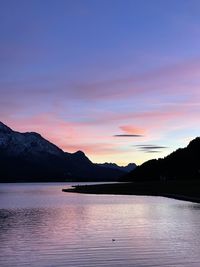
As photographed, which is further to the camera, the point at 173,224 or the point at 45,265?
the point at 173,224

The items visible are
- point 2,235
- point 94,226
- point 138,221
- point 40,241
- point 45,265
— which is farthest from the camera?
point 138,221

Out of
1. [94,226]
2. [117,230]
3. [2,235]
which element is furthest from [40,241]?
[94,226]

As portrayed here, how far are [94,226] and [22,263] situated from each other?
20264 millimetres

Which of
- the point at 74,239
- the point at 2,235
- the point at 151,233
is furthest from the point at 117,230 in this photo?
the point at 2,235

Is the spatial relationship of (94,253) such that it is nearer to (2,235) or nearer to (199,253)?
(199,253)

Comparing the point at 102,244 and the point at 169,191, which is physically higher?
the point at 169,191

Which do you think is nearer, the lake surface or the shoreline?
the lake surface

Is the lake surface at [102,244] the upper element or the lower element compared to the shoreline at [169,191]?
lower

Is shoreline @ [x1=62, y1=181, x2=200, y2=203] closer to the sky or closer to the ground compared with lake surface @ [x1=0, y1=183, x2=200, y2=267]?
closer to the sky

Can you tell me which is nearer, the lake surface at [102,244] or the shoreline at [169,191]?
the lake surface at [102,244]

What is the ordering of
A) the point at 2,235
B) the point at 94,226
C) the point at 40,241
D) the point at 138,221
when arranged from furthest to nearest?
the point at 138,221 → the point at 94,226 → the point at 2,235 → the point at 40,241

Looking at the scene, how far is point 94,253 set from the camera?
92.9 feet

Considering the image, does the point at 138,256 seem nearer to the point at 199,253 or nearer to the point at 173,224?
the point at 199,253

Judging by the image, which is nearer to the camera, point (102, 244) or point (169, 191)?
point (102, 244)
